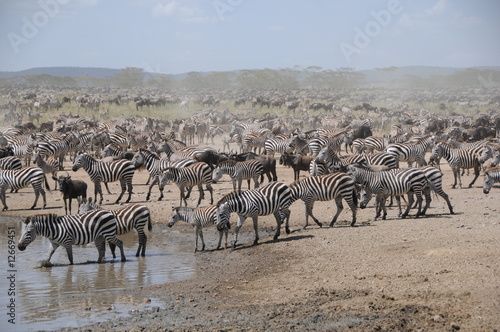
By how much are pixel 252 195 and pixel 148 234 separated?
10.4 feet

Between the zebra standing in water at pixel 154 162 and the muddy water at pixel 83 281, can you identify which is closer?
the muddy water at pixel 83 281

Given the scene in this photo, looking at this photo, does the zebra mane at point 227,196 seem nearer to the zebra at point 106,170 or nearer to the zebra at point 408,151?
the zebra at point 106,170

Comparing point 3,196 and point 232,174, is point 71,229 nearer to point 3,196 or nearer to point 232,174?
point 232,174

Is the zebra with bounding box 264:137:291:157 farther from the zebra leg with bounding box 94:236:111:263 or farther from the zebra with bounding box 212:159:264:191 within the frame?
the zebra leg with bounding box 94:236:111:263

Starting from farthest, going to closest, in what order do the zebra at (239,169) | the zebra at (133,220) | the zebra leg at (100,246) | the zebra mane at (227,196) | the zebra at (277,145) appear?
the zebra at (277,145)
the zebra at (239,169)
the zebra mane at (227,196)
the zebra at (133,220)
the zebra leg at (100,246)

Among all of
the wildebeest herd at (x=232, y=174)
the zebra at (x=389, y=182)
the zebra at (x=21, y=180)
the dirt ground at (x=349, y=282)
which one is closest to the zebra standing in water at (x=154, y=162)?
the wildebeest herd at (x=232, y=174)

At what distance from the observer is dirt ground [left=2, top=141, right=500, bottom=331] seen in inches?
293

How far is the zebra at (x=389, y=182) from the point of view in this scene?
13320 mm

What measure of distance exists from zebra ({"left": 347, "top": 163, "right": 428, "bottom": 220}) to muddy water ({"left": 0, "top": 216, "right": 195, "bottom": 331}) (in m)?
4.08

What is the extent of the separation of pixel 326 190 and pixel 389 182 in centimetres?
154

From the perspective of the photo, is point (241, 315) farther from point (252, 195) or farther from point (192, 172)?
point (192, 172)

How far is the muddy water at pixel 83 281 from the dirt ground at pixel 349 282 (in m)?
0.37

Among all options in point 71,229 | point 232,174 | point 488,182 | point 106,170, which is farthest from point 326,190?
point 106,170

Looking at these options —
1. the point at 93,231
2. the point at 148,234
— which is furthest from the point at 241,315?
the point at 148,234
